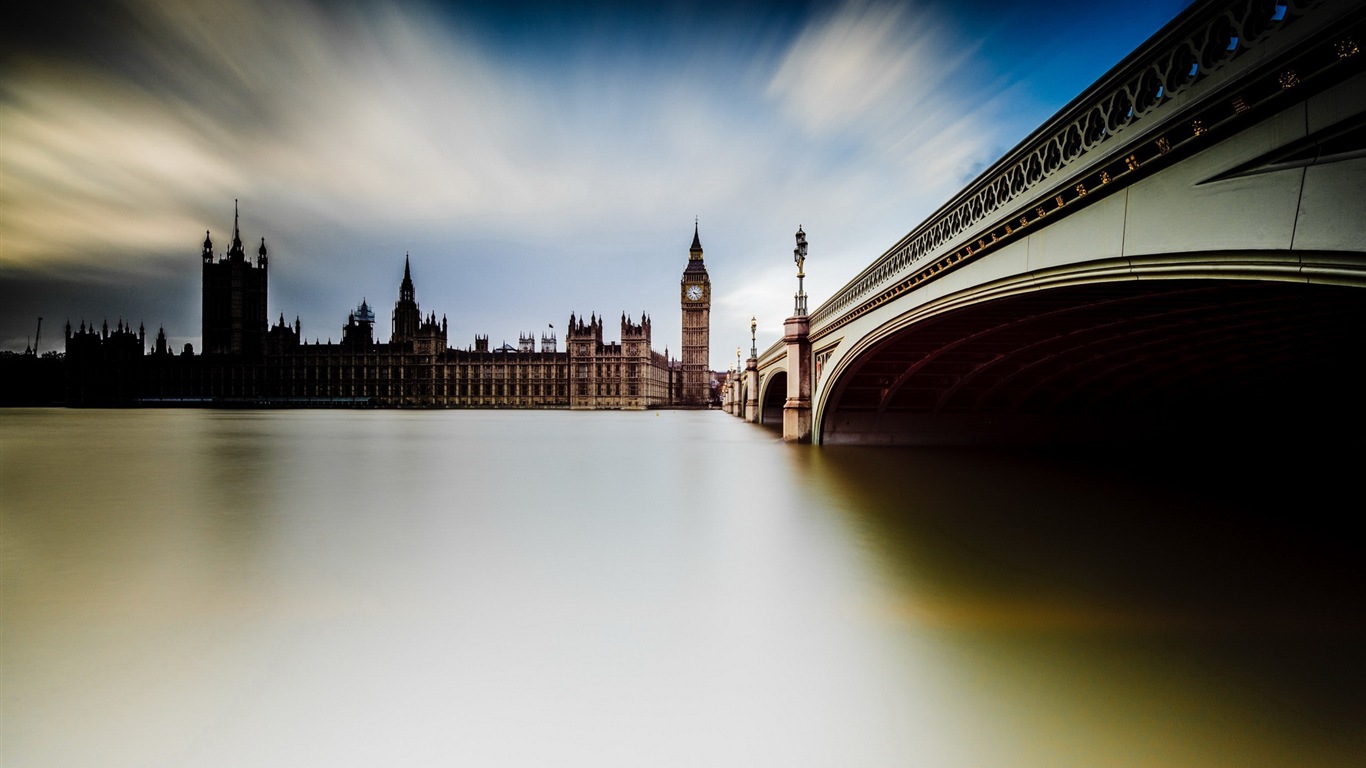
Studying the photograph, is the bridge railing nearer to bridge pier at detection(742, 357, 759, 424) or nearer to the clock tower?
bridge pier at detection(742, 357, 759, 424)

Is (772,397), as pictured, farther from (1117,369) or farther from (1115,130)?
(1115,130)

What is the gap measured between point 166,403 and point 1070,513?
131313mm

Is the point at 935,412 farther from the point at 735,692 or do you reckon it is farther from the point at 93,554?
the point at 93,554

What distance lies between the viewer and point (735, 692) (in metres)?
3.74

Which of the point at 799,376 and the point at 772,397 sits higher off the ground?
the point at 799,376

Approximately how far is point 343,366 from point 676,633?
11519cm

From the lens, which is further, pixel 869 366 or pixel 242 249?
pixel 242 249

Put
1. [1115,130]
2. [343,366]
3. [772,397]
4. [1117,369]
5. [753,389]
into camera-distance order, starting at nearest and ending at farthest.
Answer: [1115,130]
[1117,369]
[772,397]
[753,389]
[343,366]

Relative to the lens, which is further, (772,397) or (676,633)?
(772,397)

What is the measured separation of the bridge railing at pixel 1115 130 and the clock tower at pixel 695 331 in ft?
360

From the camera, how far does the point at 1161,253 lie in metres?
4.85

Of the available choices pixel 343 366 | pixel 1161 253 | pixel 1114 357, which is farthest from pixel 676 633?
pixel 343 366

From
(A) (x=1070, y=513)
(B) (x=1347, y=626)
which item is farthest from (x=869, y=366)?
(B) (x=1347, y=626)

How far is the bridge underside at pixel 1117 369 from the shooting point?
30.9 ft
